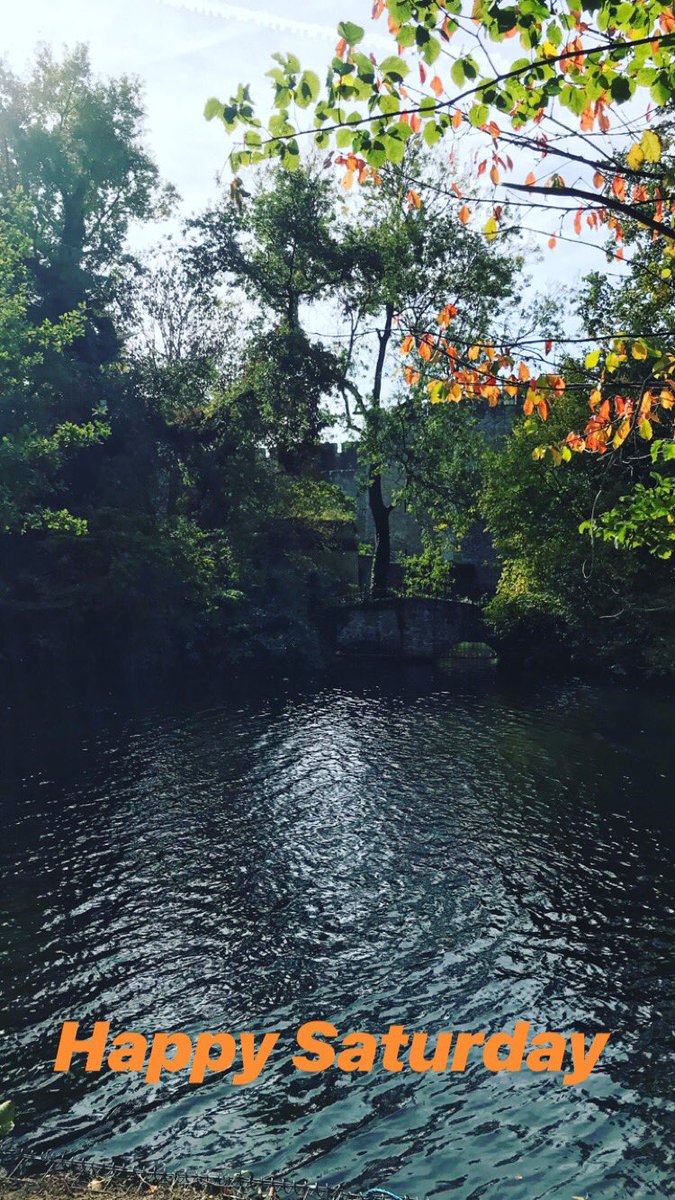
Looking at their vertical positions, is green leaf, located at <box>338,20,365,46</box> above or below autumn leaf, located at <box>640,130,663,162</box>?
above

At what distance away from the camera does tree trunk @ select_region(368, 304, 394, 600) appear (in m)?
51.5

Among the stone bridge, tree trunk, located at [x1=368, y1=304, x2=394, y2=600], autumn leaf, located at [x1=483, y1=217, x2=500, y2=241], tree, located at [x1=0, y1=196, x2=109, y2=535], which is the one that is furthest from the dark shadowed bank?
the stone bridge

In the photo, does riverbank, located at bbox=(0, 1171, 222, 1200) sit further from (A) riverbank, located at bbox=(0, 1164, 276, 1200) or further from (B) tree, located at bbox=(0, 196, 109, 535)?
(B) tree, located at bbox=(0, 196, 109, 535)

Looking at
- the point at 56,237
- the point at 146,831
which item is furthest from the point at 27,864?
the point at 56,237

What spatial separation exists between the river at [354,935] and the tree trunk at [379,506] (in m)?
23.9

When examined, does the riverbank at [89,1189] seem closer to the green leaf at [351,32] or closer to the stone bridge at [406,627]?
the green leaf at [351,32]

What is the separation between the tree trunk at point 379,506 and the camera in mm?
51469

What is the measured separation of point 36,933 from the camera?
1520 cm

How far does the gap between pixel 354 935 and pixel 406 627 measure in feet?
130

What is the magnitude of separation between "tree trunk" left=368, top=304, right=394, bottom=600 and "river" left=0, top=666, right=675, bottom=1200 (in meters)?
23.9

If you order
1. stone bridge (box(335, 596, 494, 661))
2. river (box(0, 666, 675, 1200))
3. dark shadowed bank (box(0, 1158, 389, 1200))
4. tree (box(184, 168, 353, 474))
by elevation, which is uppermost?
tree (box(184, 168, 353, 474))

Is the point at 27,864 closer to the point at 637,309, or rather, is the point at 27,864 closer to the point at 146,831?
the point at 146,831

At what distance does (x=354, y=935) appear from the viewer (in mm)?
15062

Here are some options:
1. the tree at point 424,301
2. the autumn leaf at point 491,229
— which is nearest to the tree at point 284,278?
the tree at point 424,301
